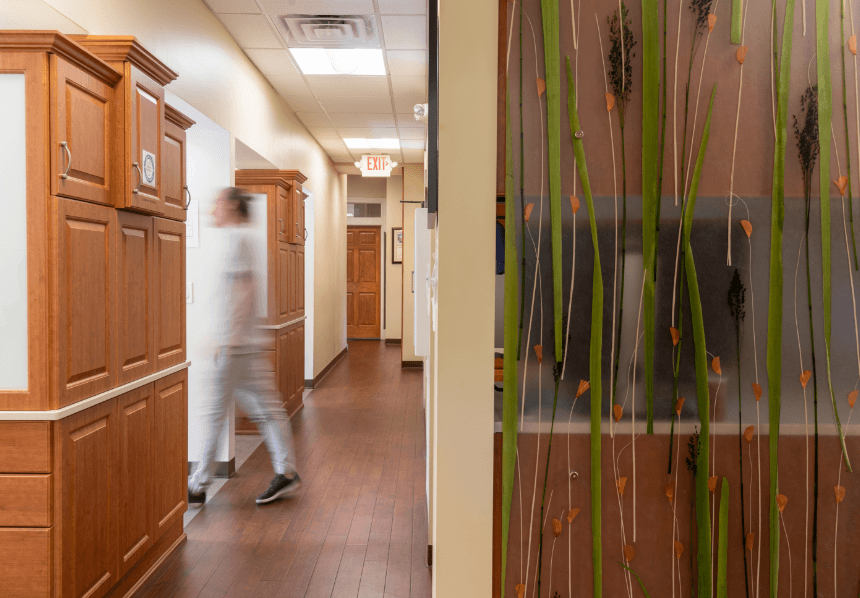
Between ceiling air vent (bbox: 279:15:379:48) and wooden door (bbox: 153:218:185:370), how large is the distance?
1.84 metres

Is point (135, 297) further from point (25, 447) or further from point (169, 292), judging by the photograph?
point (25, 447)

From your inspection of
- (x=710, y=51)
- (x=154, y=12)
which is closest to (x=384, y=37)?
(x=154, y=12)

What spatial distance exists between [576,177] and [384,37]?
132 inches

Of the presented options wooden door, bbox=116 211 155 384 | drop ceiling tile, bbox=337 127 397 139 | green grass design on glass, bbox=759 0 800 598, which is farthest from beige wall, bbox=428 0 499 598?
drop ceiling tile, bbox=337 127 397 139

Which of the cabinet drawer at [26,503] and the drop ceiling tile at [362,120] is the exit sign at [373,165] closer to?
the drop ceiling tile at [362,120]

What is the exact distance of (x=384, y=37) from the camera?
14.0 feet

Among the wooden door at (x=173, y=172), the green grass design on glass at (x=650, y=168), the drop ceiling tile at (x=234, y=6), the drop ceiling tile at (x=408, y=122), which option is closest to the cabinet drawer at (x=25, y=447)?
the wooden door at (x=173, y=172)

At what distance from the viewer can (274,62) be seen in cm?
477

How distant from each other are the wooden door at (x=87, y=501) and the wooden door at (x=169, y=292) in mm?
528

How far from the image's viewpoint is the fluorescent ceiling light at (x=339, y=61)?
15.0 ft

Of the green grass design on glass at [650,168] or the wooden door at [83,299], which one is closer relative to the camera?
the green grass design on glass at [650,168]

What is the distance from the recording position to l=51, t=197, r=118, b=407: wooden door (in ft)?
6.36

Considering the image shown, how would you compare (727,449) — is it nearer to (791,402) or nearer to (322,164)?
(791,402)

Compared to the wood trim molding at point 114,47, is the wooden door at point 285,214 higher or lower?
lower
